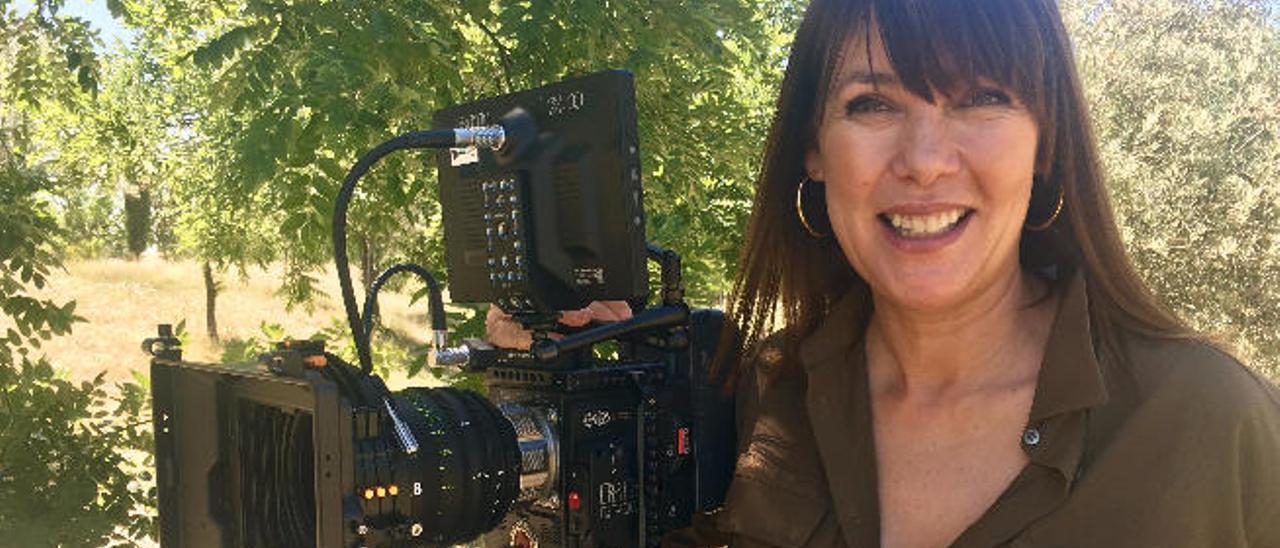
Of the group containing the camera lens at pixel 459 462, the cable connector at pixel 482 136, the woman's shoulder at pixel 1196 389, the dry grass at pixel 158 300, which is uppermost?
the cable connector at pixel 482 136

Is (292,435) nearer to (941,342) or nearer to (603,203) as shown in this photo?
(603,203)

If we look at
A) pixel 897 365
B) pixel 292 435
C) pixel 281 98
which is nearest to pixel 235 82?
pixel 281 98

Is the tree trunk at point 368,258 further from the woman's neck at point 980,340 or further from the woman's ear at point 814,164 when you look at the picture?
the woman's neck at point 980,340

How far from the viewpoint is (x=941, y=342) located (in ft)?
6.22

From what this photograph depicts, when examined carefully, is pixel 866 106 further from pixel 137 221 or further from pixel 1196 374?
pixel 137 221

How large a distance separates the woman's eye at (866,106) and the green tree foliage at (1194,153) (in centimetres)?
1050

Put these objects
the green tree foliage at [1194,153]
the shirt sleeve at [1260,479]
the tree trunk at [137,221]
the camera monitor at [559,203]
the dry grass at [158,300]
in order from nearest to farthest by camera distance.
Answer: the shirt sleeve at [1260,479]
the camera monitor at [559,203]
the green tree foliage at [1194,153]
the dry grass at [158,300]
the tree trunk at [137,221]

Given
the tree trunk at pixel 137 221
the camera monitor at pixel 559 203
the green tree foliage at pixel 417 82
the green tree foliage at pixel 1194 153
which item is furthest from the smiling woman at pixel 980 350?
the tree trunk at pixel 137 221

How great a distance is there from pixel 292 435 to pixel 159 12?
3.74m

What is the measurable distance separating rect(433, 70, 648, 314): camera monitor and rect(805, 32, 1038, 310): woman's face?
1.26 ft

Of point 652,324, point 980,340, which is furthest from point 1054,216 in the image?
point 652,324

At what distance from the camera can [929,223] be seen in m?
1.71

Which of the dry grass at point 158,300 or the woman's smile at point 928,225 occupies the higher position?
the woman's smile at point 928,225

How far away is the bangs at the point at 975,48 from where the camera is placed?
5.44 feet
